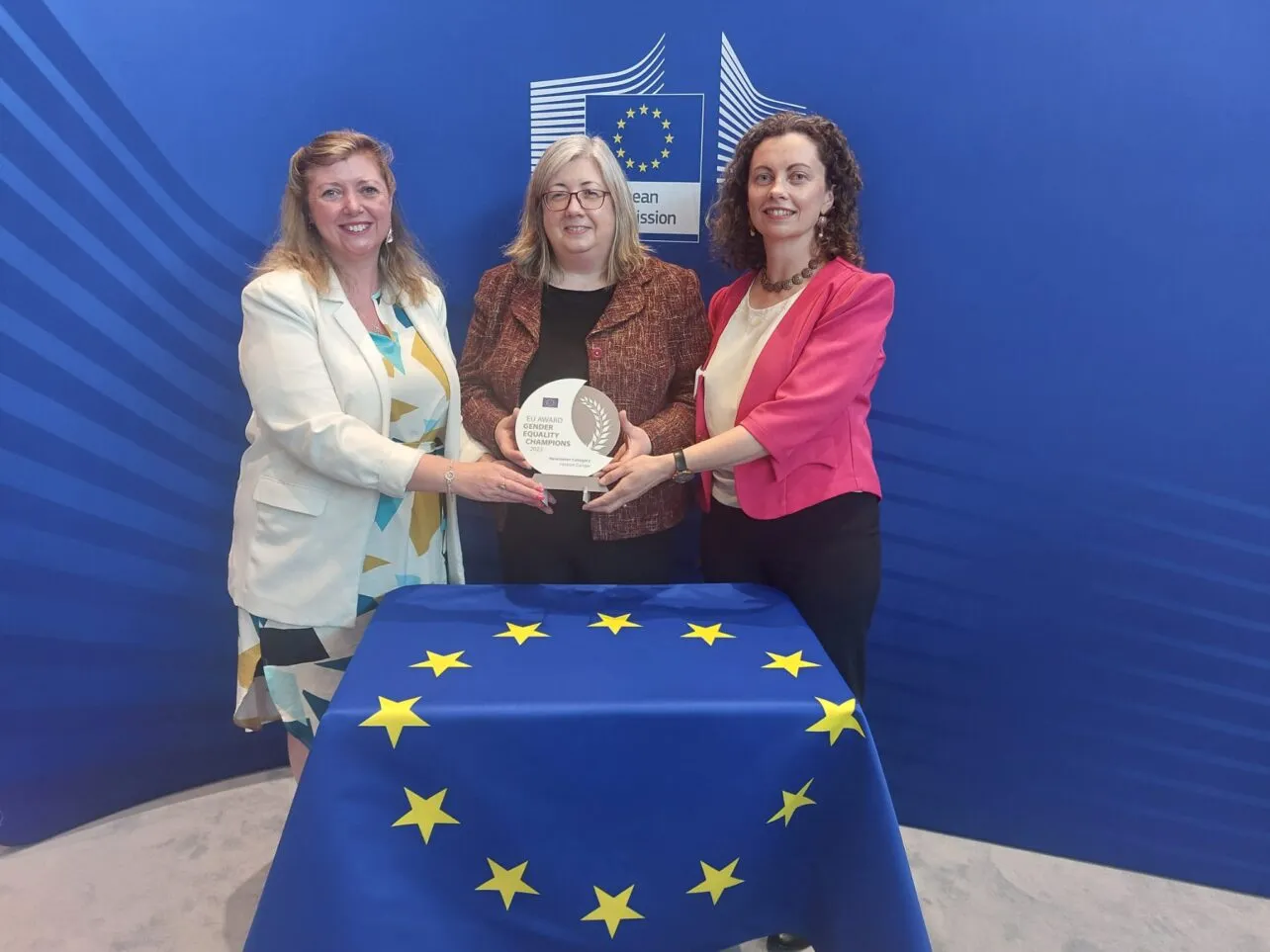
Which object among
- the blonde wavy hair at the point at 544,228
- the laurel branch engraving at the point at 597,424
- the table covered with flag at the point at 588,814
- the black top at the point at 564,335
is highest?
the blonde wavy hair at the point at 544,228

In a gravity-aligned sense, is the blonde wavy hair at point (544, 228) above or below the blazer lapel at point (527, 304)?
above

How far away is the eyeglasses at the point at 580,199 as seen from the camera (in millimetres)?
1847

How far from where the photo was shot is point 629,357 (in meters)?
1.90

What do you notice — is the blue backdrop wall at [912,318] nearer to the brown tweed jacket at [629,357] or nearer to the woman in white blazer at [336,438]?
the brown tweed jacket at [629,357]

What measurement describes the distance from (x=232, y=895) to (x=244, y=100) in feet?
6.74

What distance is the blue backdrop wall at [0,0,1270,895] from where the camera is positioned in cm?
193

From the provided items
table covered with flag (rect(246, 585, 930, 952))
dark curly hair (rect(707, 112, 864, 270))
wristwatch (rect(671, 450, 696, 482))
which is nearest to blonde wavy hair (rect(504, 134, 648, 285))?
dark curly hair (rect(707, 112, 864, 270))

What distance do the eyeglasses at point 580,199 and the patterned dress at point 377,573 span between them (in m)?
0.42

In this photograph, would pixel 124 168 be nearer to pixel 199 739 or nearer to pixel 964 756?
pixel 199 739

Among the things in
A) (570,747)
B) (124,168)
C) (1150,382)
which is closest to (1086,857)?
(1150,382)

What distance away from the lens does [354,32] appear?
2.11m

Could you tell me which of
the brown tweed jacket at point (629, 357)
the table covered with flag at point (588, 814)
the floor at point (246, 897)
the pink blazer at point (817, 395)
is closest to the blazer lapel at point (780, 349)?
the pink blazer at point (817, 395)

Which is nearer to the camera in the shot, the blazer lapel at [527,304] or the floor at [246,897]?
the blazer lapel at [527,304]

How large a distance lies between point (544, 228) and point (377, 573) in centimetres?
90
